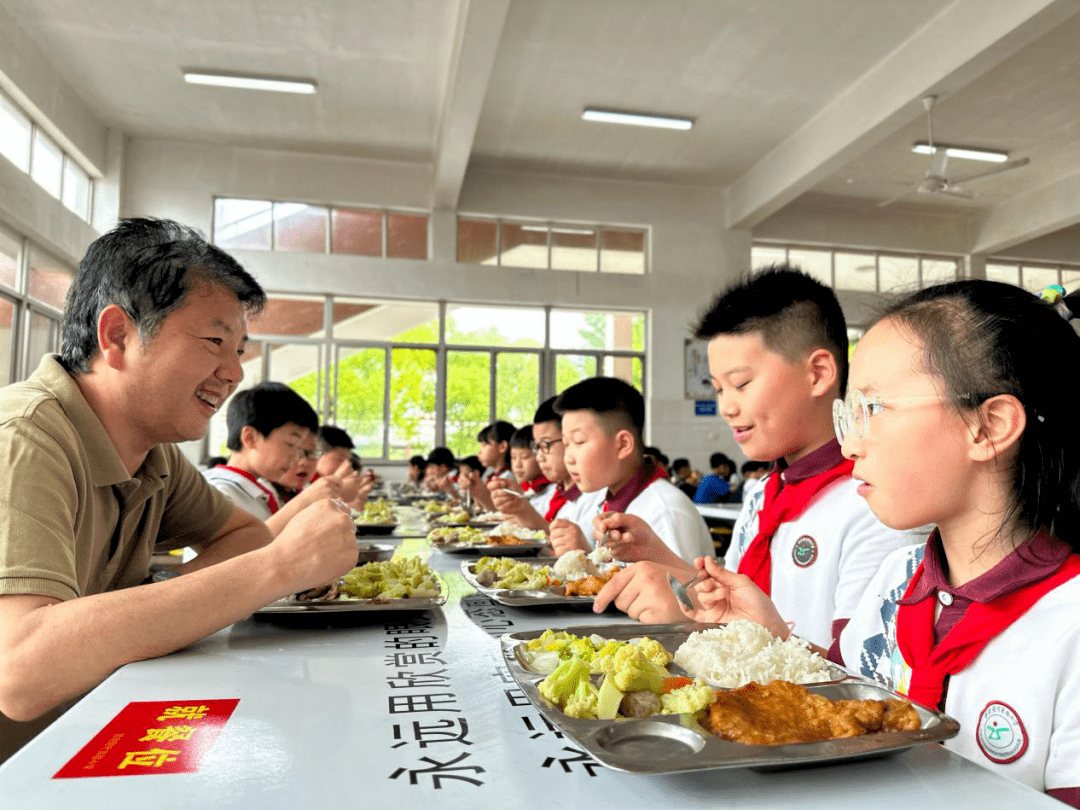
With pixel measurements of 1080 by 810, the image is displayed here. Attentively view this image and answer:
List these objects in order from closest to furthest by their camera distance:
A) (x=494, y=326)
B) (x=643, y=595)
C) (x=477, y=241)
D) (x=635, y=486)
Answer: (x=643, y=595)
(x=635, y=486)
(x=477, y=241)
(x=494, y=326)

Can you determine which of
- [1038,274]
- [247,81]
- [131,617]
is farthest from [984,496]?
[1038,274]

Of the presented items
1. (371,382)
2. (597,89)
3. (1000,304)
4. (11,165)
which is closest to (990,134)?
(597,89)

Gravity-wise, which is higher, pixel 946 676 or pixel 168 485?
pixel 168 485

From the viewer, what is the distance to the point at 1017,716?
945 millimetres

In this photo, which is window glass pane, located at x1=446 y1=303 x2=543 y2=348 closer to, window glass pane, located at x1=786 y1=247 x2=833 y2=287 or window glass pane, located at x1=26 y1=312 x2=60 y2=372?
window glass pane, located at x1=786 y1=247 x2=833 y2=287

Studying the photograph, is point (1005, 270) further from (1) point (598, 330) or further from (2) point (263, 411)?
(2) point (263, 411)

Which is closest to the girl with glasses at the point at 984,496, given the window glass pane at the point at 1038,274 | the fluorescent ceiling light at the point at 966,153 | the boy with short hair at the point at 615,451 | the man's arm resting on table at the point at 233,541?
the boy with short hair at the point at 615,451

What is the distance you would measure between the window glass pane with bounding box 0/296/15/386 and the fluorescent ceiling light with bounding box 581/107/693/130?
20.4 ft

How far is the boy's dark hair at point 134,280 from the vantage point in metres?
1.50

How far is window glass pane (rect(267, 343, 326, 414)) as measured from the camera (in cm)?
1048

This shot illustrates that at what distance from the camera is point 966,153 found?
30.7ft

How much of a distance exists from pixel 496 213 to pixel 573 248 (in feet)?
4.00

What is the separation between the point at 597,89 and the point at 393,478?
5695mm

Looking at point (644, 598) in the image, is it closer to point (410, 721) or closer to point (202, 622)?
point (410, 721)
